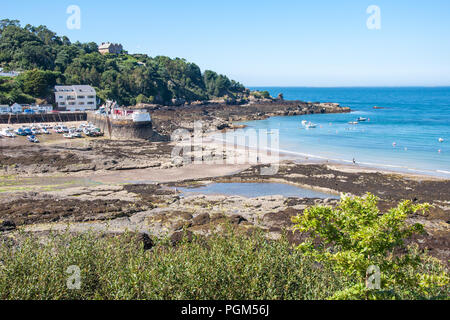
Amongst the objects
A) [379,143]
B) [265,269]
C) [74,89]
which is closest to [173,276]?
[265,269]

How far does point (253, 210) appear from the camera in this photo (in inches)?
1177

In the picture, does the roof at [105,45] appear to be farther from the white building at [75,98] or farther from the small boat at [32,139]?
the small boat at [32,139]

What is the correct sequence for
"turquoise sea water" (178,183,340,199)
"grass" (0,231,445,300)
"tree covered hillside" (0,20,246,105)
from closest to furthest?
"grass" (0,231,445,300) < "turquoise sea water" (178,183,340,199) < "tree covered hillside" (0,20,246,105)

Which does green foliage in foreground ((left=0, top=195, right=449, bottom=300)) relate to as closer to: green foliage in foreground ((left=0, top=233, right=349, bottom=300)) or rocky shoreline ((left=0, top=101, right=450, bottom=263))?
green foliage in foreground ((left=0, top=233, right=349, bottom=300))

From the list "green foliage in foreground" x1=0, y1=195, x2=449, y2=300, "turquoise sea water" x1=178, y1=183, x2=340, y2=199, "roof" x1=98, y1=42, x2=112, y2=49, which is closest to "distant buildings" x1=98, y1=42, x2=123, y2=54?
"roof" x1=98, y1=42, x2=112, y2=49

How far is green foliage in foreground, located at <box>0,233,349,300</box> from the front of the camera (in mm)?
10781

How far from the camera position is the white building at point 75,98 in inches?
3509

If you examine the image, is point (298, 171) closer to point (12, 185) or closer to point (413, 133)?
point (12, 185)

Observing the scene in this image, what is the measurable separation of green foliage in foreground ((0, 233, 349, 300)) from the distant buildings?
566 ft

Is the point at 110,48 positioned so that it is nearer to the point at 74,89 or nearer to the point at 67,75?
the point at 67,75

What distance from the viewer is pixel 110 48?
562ft

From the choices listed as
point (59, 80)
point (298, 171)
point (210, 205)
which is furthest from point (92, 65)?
point (210, 205)

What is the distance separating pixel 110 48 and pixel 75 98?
90036 millimetres

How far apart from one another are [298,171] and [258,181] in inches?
240
